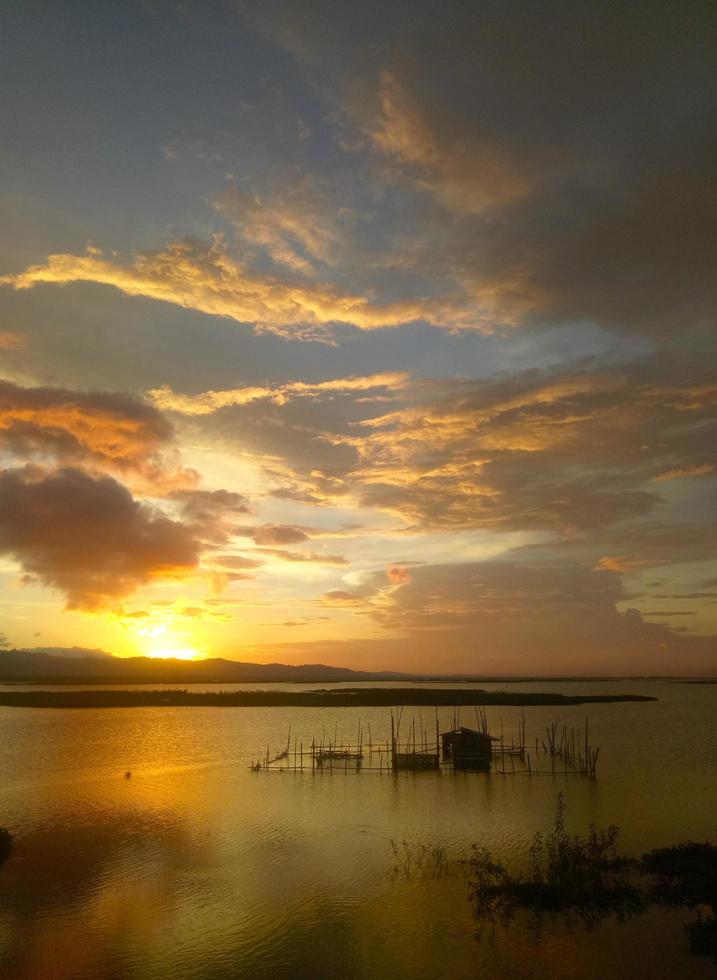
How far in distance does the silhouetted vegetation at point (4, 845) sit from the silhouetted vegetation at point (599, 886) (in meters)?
18.8

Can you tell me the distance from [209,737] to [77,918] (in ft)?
182

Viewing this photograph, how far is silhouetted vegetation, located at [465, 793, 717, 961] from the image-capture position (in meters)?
20.4

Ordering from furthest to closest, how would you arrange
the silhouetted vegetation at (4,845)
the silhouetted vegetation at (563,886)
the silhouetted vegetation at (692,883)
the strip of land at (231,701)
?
the strip of land at (231,701) → the silhouetted vegetation at (4,845) → the silhouetted vegetation at (563,886) → the silhouetted vegetation at (692,883)

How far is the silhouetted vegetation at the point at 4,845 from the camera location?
26.7m

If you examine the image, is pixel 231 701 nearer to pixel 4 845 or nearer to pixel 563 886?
pixel 4 845

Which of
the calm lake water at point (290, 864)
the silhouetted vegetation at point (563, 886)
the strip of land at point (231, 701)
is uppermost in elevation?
the silhouetted vegetation at point (563, 886)

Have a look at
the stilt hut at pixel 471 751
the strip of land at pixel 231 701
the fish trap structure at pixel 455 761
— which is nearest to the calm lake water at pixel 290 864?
the fish trap structure at pixel 455 761

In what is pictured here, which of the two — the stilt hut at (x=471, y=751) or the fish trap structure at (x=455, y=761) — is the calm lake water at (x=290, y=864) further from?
the stilt hut at (x=471, y=751)

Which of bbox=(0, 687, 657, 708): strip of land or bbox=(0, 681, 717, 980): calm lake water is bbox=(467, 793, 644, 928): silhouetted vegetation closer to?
bbox=(0, 681, 717, 980): calm lake water

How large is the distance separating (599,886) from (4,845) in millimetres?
23731

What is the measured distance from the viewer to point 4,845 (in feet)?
90.0

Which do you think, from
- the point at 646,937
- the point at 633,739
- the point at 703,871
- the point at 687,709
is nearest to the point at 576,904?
the point at 646,937

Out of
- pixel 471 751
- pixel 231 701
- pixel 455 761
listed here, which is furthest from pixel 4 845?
pixel 231 701

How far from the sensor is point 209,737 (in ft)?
242
